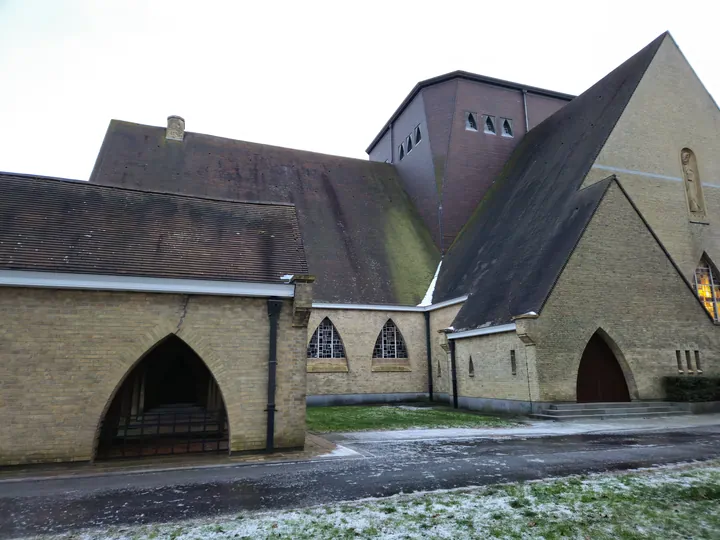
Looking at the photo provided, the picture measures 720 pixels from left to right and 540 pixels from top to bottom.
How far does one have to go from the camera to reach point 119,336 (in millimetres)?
8367

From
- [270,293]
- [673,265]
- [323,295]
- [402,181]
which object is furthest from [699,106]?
[270,293]

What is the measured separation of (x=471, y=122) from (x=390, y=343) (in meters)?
15.4

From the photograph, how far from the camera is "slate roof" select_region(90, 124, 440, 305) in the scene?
22.4 m

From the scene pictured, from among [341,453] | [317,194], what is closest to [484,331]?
[341,453]

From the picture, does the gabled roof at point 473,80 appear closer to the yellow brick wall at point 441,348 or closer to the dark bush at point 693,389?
the yellow brick wall at point 441,348

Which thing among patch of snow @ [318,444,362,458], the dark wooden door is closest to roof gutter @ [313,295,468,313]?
the dark wooden door

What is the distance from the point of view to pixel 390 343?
22781mm

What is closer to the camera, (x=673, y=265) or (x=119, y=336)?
(x=119, y=336)

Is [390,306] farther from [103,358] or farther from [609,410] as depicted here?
[103,358]

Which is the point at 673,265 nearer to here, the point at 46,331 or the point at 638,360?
the point at 638,360

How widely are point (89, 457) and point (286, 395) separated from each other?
343cm

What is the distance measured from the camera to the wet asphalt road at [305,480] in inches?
208

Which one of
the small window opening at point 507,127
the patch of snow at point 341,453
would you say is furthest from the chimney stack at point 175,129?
the patch of snow at point 341,453

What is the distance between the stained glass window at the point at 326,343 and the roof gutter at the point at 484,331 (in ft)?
17.5
